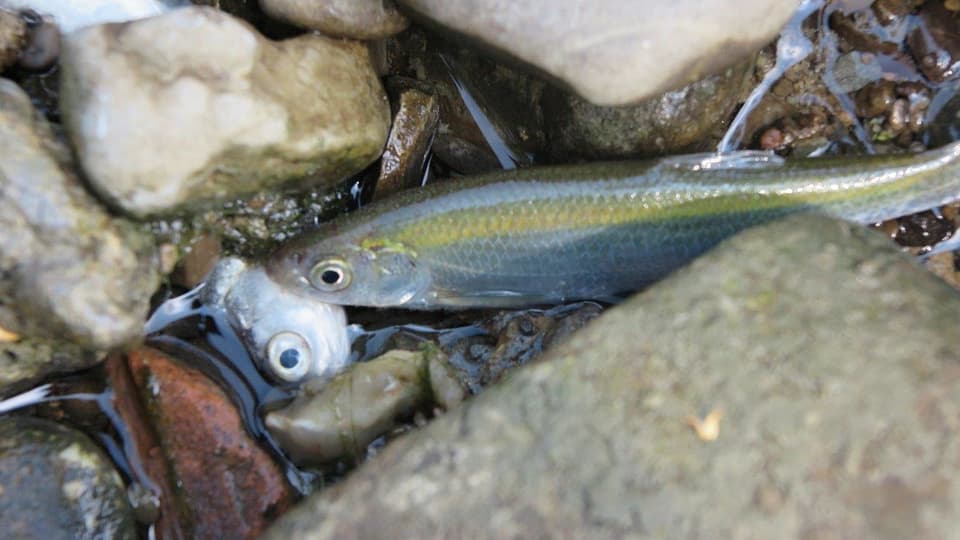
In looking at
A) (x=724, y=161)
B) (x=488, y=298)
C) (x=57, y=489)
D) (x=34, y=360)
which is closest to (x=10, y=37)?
(x=34, y=360)

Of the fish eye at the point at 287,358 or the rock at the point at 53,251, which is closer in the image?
the rock at the point at 53,251

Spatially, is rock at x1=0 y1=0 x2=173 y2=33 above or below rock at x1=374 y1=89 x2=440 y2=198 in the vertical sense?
above

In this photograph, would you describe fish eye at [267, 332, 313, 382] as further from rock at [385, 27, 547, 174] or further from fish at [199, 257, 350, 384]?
rock at [385, 27, 547, 174]

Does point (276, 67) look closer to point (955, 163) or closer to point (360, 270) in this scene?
point (360, 270)

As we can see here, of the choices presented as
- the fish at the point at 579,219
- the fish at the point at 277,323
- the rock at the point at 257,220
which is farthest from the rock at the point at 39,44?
the fish at the point at 579,219

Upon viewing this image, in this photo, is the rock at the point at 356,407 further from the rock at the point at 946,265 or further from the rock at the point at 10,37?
the rock at the point at 946,265

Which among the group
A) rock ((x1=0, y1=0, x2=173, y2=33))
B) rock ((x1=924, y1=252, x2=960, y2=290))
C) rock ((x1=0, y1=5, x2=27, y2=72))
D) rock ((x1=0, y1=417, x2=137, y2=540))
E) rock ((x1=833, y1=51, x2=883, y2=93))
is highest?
rock ((x1=0, y1=0, x2=173, y2=33))

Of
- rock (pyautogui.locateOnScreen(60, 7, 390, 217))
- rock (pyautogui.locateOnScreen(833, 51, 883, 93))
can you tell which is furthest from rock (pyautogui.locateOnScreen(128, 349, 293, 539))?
rock (pyautogui.locateOnScreen(833, 51, 883, 93))
